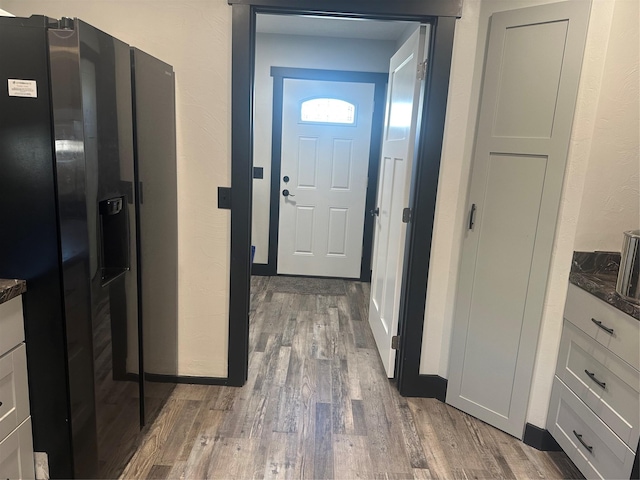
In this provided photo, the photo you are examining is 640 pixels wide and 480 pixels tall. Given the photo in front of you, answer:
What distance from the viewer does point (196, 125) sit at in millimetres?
2168

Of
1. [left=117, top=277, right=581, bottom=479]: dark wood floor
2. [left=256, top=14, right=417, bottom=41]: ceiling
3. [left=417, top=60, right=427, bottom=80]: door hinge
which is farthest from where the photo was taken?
[left=256, top=14, right=417, bottom=41]: ceiling

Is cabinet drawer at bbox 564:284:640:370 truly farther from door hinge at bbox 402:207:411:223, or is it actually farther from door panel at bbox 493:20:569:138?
door hinge at bbox 402:207:411:223

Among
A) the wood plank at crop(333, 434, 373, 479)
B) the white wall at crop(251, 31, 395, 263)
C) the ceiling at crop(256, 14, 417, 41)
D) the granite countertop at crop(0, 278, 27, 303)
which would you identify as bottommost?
the wood plank at crop(333, 434, 373, 479)

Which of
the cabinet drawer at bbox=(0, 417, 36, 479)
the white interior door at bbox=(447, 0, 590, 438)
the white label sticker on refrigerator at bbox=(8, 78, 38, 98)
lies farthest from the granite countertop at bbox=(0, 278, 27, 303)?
the white interior door at bbox=(447, 0, 590, 438)

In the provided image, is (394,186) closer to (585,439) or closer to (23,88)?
(585,439)

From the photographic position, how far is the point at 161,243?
81.7 inches

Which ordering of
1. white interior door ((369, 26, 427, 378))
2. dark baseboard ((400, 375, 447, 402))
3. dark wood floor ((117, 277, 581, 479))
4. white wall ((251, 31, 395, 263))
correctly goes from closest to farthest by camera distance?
1. dark wood floor ((117, 277, 581, 479))
2. white interior door ((369, 26, 427, 378))
3. dark baseboard ((400, 375, 447, 402))
4. white wall ((251, 31, 395, 263))

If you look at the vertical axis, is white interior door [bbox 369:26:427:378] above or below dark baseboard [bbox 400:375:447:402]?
above

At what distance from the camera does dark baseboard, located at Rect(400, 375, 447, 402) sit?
2.44 metres

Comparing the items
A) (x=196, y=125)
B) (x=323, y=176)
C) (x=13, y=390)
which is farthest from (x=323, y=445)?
(x=323, y=176)

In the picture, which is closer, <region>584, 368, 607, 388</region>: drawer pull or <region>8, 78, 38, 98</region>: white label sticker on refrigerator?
<region>8, 78, 38, 98</region>: white label sticker on refrigerator

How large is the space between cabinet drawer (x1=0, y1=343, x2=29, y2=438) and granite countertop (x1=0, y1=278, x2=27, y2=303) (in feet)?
0.62

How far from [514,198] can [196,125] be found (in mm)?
1534

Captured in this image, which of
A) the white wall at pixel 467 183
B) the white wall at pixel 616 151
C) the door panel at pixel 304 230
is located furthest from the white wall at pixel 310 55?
the white wall at pixel 616 151
